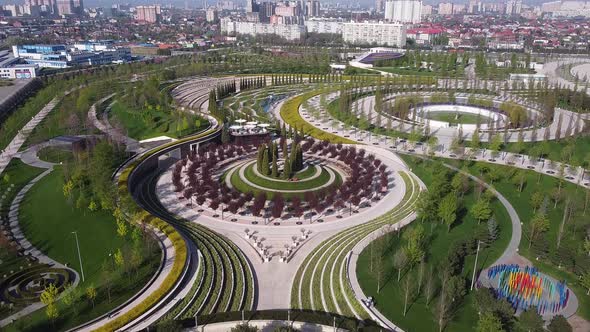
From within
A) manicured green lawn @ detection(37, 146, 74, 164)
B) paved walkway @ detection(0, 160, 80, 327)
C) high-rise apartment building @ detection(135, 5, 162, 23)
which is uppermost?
high-rise apartment building @ detection(135, 5, 162, 23)

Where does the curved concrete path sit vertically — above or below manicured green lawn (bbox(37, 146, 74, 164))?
below

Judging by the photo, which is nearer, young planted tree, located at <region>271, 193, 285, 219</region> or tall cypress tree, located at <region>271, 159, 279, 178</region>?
young planted tree, located at <region>271, 193, 285, 219</region>

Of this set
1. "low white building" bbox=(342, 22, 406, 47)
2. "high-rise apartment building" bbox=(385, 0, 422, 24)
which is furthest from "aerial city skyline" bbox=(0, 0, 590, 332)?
"high-rise apartment building" bbox=(385, 0, 422, 24)

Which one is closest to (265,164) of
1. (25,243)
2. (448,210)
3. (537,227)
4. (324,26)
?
(448,210)

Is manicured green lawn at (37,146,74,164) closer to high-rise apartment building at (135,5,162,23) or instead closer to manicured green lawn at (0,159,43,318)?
manicured green lawn at (0,159,43,318)

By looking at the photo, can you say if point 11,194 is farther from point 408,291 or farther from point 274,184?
point 408,291
